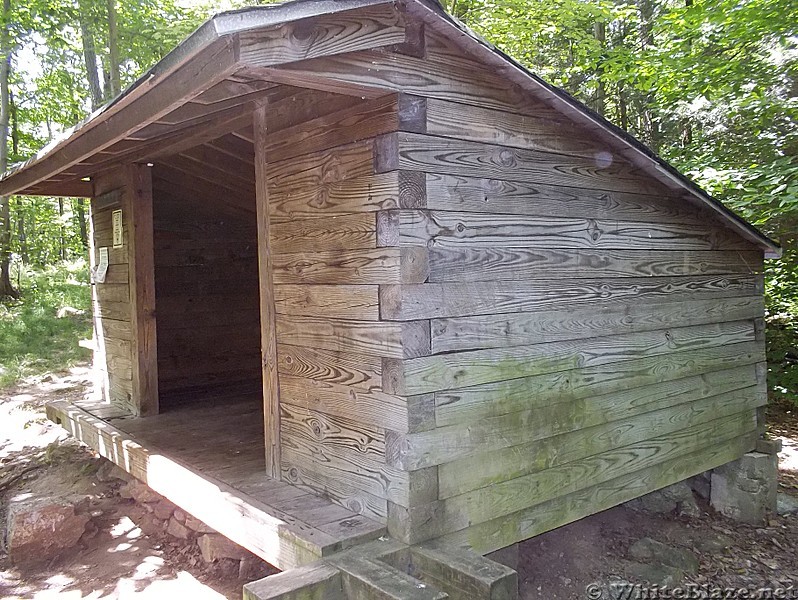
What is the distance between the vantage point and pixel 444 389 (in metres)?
2.92

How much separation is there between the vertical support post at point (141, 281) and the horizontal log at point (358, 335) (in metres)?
2.33

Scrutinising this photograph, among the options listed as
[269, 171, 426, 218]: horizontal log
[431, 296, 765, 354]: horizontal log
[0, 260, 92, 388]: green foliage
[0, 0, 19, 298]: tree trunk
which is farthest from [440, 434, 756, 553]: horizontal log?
[0, 0, 19, 298]: tree trunk

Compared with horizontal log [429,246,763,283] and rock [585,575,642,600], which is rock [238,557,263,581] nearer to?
rock [585,575,642,600]

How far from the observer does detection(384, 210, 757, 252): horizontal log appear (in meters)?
2.86

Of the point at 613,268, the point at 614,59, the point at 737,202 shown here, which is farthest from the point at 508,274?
the point at 614,59

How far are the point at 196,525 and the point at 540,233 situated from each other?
3154 millimetres

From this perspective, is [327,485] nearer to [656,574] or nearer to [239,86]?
[239,86]

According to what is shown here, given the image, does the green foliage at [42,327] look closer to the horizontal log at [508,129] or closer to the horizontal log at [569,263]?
the horizontal log at [569,263]

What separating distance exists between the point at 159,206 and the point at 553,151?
440cm

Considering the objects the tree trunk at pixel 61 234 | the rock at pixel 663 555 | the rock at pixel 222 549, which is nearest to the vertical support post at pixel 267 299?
the rock at pixel 222 549

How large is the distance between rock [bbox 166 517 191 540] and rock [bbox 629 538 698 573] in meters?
3.19

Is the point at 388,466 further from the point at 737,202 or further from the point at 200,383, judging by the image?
the point at 737,202

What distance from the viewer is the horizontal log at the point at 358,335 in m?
2.79

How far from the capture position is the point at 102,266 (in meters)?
5.88
